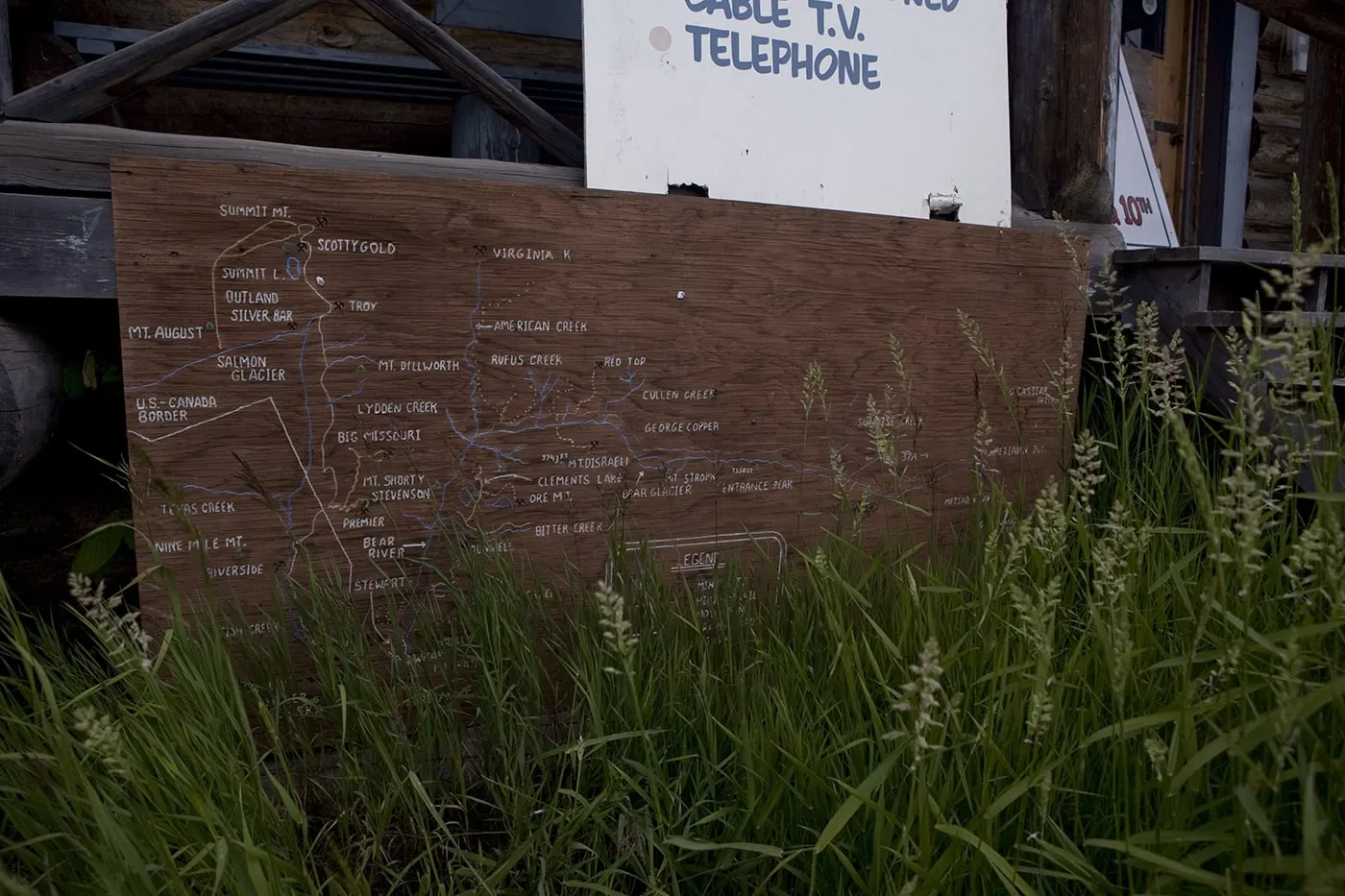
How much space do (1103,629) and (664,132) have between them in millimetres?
1770

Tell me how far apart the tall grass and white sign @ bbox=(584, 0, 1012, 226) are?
1.09 meters

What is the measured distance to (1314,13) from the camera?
3152 mm

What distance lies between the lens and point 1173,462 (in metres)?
2.68

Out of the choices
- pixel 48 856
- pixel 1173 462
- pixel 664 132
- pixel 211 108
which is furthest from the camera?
pixel 211 108

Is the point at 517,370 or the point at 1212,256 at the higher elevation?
the point at 1212,256

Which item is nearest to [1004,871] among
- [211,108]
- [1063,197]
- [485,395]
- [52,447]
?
[485,395]

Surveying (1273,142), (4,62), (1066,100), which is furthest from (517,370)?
(1273,142)

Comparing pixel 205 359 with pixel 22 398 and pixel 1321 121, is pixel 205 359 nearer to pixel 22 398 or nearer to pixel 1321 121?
pixel 22 398

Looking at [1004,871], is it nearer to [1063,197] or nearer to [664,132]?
[664,132]

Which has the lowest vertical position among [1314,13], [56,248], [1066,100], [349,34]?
[56,248]

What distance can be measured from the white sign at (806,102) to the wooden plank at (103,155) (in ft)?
1.88

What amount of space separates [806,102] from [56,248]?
1901 millimetres

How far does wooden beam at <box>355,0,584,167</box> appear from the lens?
2.51 metres

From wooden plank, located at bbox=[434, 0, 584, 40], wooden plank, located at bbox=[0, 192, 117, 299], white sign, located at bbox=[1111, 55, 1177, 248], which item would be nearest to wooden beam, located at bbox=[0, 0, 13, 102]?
wooden plank, located at bbox=[0, 192, 117, 299]
